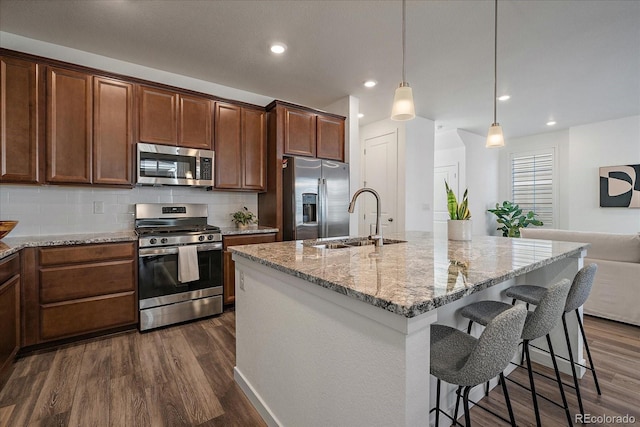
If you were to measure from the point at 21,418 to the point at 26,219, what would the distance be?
1878 mm

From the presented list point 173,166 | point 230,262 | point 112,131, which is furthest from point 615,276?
point 112,131

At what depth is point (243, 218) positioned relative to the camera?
149 inches

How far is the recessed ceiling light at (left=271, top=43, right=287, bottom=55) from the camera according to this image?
2.84 m

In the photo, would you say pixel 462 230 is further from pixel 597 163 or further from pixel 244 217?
pixel 597 163

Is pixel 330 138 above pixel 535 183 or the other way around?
above

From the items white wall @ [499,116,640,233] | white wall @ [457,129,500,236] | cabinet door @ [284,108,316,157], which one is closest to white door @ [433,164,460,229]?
white wall @ [457,129,500,236]

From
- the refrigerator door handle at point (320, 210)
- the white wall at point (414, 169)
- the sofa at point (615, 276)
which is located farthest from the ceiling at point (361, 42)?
the sofa at point (615, 276)

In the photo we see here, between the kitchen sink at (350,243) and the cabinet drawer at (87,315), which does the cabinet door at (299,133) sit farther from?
the cabinet drawer at (87,315)

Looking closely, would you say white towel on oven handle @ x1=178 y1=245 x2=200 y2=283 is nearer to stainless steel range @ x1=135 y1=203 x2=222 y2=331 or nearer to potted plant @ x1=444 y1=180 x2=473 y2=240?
stainless steel range @ x1=135 y1=203 x2=222 y2=331

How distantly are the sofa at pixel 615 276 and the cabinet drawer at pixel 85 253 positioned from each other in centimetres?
443

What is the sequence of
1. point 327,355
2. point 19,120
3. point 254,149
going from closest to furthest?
point 327,355
point 19,120
point 254,149

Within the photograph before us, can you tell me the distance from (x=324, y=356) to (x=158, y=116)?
2971 mm

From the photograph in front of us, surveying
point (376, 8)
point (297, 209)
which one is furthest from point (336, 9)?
point (297, 209)

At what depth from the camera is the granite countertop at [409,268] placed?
90 cm
